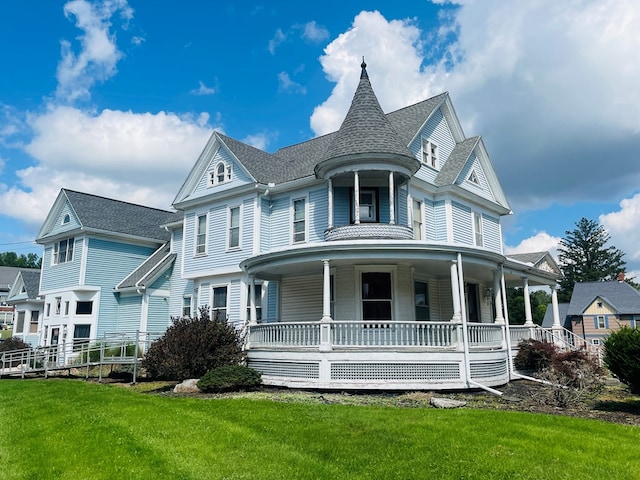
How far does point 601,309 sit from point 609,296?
5.46 ft

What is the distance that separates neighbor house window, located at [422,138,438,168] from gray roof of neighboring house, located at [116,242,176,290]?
43.2ft

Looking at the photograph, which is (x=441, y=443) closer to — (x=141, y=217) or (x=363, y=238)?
(x=363, y=238)

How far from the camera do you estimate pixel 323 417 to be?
907cm

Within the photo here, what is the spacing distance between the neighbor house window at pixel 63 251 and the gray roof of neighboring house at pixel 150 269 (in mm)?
3322

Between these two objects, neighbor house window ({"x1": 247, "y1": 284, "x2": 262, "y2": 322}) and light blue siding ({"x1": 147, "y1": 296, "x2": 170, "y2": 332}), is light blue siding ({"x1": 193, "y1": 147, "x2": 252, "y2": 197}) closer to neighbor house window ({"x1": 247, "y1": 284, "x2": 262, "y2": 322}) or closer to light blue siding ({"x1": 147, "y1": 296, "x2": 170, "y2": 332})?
neighbor house window ({"x1": 247, "y1": 284, "x2": 262, "y2": 322})

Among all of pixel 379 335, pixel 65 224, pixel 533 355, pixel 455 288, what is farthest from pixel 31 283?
pixel 533 355

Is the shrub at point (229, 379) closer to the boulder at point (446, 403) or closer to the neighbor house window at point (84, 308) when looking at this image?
the boulder at point (446, 403)

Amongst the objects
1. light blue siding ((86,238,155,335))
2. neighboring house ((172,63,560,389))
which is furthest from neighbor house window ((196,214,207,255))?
light blue siding ((86,238,155,335))

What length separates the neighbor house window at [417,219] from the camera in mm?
19016

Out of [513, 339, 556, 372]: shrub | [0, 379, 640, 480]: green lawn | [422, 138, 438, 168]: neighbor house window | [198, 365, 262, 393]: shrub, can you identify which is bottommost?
[0, 379, 640, 480]: green lawn

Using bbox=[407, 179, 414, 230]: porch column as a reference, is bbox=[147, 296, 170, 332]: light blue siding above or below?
below

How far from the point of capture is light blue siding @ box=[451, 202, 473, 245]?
66.2 ft

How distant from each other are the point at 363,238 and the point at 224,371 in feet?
20.0

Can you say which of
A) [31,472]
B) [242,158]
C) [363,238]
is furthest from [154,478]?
[242,158]
